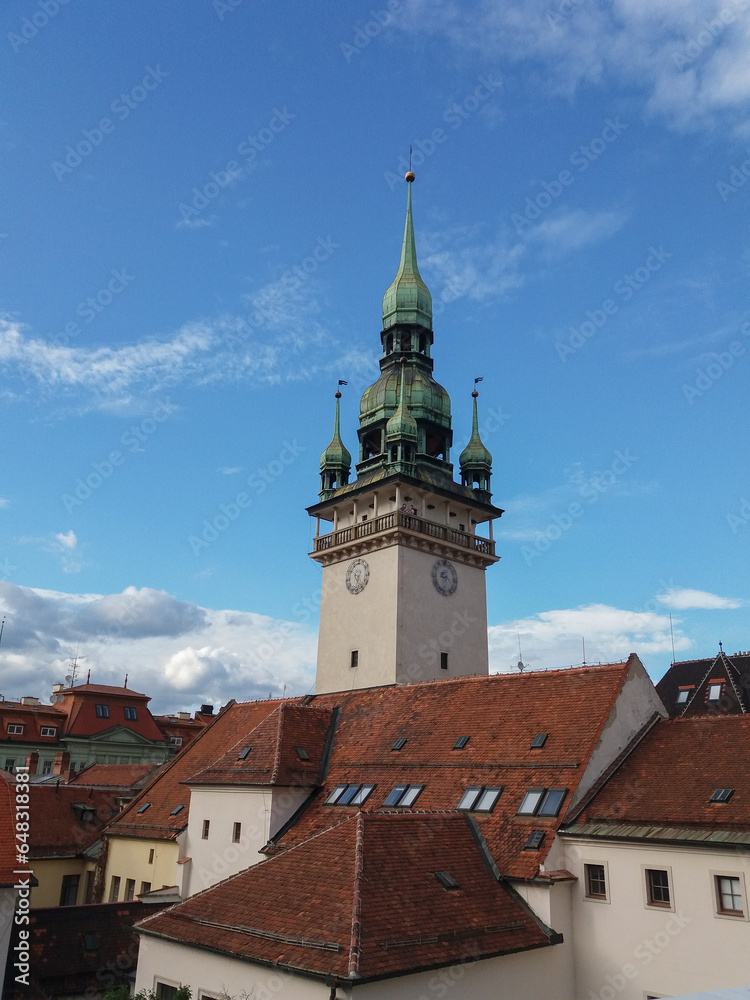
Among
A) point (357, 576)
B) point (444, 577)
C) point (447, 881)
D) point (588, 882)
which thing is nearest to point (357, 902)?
point (447, 881)

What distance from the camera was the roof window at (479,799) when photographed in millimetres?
21266

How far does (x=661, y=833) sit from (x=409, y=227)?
145ft

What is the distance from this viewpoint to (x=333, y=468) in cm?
4766

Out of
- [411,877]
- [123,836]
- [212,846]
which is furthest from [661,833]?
[123,836]

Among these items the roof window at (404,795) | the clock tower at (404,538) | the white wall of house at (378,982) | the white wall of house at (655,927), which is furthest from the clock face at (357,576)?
the white wall of house at (378,982)

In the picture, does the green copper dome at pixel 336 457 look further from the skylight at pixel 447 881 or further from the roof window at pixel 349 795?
the skylight at pixel 447 881

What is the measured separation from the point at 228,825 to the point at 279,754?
107 inches

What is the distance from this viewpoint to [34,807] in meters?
35.1

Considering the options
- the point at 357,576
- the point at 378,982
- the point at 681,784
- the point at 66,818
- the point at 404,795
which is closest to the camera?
the point at 378,982

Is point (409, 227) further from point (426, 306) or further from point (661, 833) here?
point (661, 833)

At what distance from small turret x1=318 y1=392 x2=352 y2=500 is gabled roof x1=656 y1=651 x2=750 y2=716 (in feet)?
67.7

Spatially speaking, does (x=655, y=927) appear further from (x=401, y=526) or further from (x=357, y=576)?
(x=357, y=576)

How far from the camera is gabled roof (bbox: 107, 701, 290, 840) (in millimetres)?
30547

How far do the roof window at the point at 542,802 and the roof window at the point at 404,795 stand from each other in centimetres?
354
